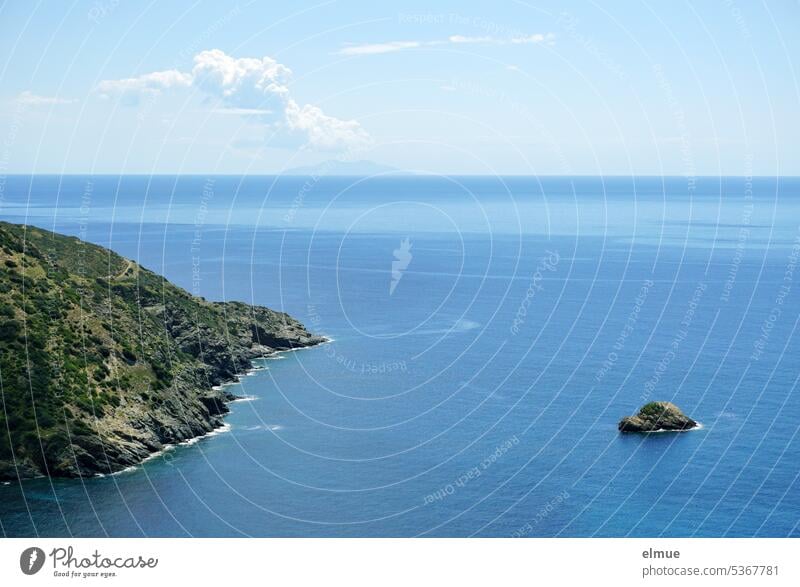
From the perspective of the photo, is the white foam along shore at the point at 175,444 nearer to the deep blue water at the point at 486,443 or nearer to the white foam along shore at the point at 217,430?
the white foam along shore at the point at 217,430

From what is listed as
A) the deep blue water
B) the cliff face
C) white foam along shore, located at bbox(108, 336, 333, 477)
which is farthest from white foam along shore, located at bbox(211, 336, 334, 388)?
the deep blue water

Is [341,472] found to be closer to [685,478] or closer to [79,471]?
[79,471]

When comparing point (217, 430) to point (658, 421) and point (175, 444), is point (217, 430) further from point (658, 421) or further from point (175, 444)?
point (658, 421)

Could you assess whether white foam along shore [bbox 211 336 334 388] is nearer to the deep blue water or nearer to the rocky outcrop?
the deep blue water

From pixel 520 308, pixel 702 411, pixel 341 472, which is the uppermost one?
pixel 520 308

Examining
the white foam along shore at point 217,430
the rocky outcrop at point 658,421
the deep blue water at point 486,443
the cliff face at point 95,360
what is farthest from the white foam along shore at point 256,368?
the rocky outcrop at point 658,421

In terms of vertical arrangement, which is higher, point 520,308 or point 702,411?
point 520,308
